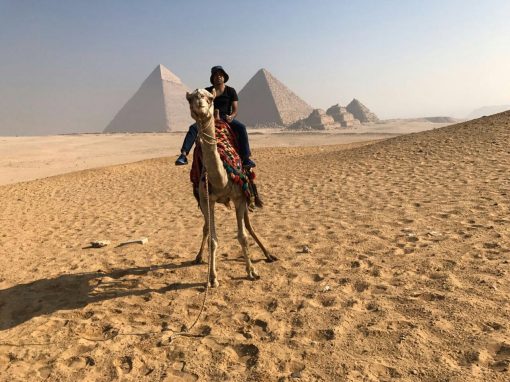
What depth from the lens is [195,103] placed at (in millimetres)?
3980

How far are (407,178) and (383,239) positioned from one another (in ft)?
17.7

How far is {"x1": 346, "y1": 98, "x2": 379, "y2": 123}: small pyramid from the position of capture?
4958 inches

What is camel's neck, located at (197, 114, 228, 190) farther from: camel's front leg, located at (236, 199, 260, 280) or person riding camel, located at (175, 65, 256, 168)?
person riding camel, located at (175, 65, 256, 168)

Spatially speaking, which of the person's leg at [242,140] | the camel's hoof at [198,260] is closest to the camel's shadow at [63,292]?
the camel's hoof at [198,260]

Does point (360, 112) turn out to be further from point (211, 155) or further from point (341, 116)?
point (211, 155)

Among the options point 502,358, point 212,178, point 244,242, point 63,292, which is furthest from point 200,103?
point 502,358

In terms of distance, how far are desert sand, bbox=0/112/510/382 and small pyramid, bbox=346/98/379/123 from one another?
401ft

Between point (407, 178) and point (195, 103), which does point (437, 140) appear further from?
point (195, 103)

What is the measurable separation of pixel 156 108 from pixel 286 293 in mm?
154027

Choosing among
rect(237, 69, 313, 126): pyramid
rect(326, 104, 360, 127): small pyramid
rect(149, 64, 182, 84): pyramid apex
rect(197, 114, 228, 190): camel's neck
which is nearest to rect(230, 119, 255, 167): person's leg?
rect(197, 114, 228, 190): camel's neck

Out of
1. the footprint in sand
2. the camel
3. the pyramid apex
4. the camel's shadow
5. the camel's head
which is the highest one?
the pyramid apex

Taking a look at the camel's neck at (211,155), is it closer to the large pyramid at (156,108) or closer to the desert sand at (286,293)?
the desert sand at (286,293)

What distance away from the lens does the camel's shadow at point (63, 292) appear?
4.47m

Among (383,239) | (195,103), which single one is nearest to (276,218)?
(383,239)
